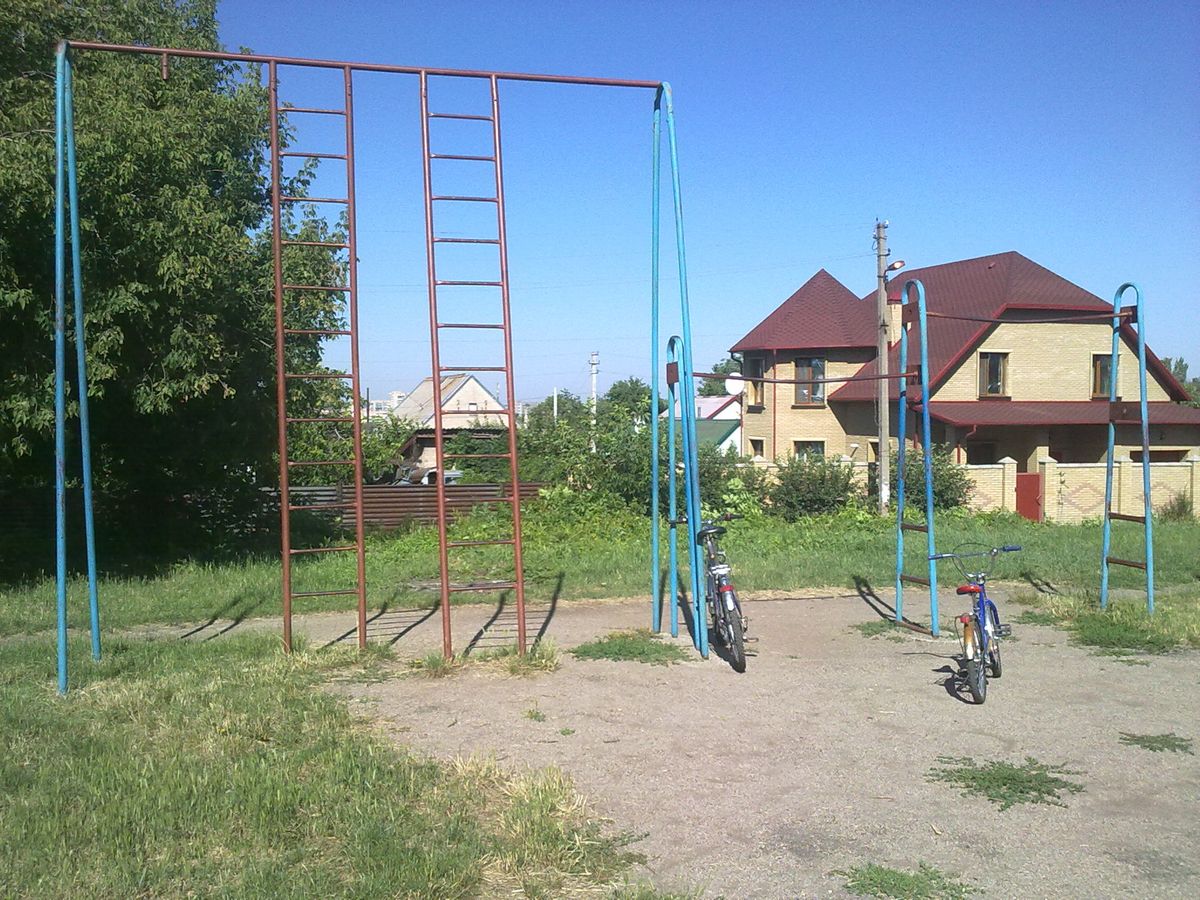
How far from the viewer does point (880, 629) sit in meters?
10.2

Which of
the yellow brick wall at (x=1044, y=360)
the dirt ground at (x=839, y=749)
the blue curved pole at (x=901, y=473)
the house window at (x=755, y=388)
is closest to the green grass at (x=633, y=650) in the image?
the dirt ground at (x=839, y=749)

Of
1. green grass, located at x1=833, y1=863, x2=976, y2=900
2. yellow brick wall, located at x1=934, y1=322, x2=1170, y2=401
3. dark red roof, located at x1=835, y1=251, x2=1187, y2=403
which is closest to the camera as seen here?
green grass, located at x1=833, y1=863, x2=976, y2=900

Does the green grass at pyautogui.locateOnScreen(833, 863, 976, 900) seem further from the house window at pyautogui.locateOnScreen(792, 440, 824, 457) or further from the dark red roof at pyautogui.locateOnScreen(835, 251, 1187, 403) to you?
the house window at pyautogui.locateOnScreen(792, 440, 824, 457)

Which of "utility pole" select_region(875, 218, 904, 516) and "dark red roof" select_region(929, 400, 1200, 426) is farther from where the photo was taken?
"dark red roof" select_region(929, 400, 1200, 426)

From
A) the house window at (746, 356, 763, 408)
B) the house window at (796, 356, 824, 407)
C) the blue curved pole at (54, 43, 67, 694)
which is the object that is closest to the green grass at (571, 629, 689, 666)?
the blue curved pole at (54, 43, 67, 694)

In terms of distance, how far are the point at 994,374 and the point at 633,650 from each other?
84.0ft

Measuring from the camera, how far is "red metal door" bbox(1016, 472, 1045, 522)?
25812 millimetres

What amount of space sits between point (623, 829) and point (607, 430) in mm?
17625

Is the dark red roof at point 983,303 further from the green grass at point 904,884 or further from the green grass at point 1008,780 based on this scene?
the green grass at point 904,884

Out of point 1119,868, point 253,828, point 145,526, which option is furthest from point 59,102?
point 145,526

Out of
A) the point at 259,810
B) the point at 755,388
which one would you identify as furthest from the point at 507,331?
the point at 755,388

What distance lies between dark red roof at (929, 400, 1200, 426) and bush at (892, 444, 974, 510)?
4635 millimetres

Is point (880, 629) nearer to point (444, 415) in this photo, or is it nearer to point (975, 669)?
point (975, 669)

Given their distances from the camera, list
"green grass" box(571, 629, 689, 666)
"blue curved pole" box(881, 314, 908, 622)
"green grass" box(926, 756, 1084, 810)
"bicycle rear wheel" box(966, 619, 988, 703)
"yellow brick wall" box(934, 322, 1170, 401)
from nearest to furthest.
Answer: "green grass" box(926, 756, 1084, 810) → "bicycle rear wheel" box(966, 619, 988, 703) → "green grass" box(571, 629, 689, 666) → "blue curved pole" box(881, 314, 908, 622) → "yellow brick wall" box(934, 322, 1170, 401)
